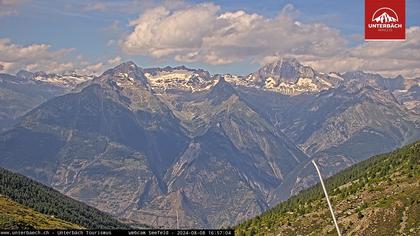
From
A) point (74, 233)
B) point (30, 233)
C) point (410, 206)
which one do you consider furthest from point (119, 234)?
point (410, 206)

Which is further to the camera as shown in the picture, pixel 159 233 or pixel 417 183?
pixel 417 183

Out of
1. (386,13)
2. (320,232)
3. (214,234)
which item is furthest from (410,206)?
(214,234)

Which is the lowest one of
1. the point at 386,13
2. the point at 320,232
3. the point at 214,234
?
the point at 320,232

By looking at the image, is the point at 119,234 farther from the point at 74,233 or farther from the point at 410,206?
the point at 410,206

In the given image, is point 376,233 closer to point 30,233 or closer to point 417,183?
point 417,183

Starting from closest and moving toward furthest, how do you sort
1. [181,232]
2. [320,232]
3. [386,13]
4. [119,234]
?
[119,234]
[181,232]
[386,13]
[320,232]

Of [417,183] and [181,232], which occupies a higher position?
[181,232]

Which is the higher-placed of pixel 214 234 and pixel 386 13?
pixel 386 13

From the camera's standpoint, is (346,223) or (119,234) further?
(346,223)

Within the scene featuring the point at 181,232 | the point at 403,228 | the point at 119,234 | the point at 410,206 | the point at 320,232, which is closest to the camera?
the point at 119,234
